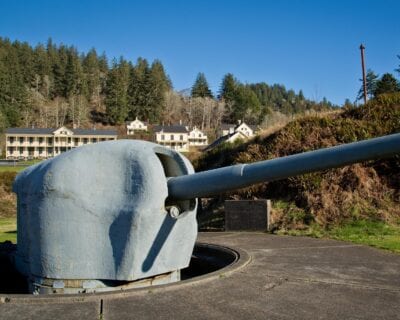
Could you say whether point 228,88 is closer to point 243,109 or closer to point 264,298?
point 243,109

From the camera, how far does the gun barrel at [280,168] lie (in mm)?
4407

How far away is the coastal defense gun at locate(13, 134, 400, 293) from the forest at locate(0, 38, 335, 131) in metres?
89.5

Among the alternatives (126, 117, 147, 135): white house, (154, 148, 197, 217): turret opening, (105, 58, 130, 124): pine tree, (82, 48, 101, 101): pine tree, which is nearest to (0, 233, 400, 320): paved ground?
(154, 148, 197, 217): turret opening

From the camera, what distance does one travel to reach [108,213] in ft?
17.7

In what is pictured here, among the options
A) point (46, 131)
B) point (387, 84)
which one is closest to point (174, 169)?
point (387, 84)

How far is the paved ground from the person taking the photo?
13.4 ft

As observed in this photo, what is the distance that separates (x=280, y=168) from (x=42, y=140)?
83597 mm

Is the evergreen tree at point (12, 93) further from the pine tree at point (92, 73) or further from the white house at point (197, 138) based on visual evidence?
the white house at point (197, 138)

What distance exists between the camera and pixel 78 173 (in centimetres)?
556

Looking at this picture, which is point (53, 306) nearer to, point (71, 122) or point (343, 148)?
point (343, 148)

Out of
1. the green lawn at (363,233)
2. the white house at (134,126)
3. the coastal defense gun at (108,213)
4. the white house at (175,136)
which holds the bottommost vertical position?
the green lawn at (363,233)

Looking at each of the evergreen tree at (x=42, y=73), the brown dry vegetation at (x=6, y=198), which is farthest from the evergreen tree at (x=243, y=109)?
the brown dry vegetation at (x=6, y=198)

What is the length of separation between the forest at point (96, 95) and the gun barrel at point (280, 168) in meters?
90.0

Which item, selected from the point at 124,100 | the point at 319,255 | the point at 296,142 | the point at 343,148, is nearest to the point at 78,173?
the point at 343,148
